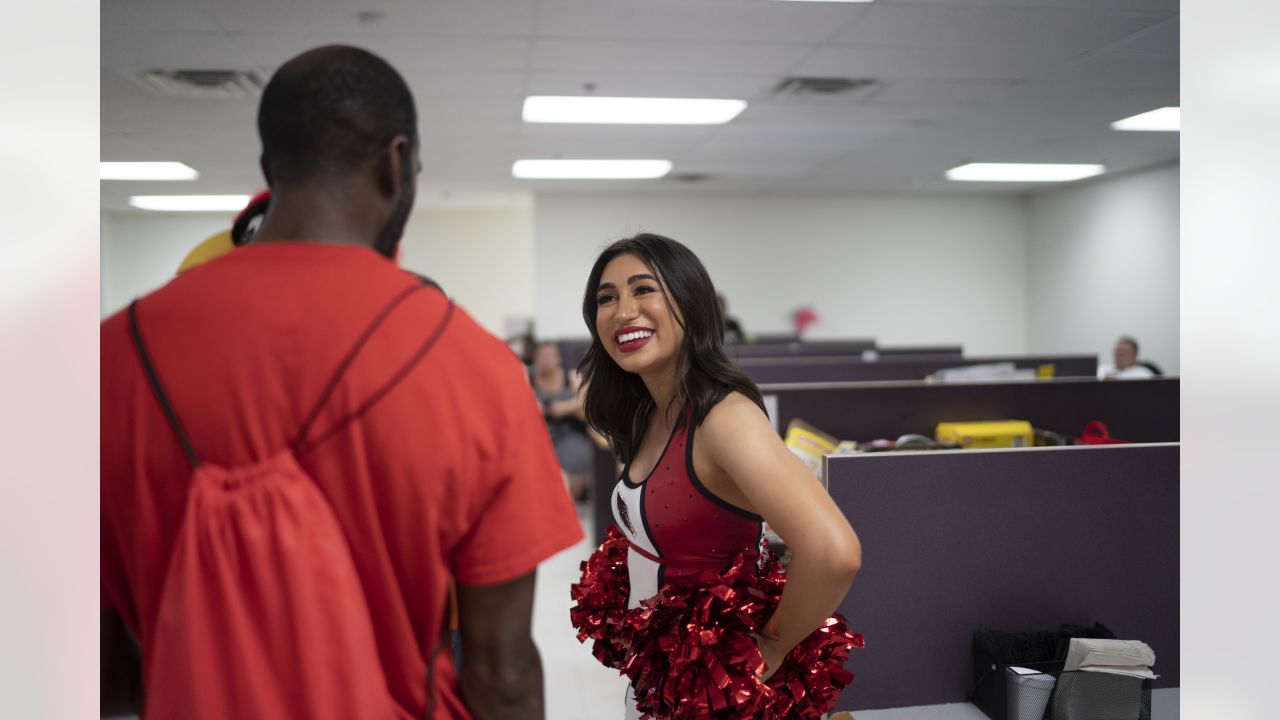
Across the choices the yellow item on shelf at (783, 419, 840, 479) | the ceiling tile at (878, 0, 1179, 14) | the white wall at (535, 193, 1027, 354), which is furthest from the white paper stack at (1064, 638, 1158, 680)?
the white wall at (535, 193, 1027, 354)

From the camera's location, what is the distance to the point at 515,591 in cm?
95

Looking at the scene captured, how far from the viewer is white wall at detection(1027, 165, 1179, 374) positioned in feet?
30.3

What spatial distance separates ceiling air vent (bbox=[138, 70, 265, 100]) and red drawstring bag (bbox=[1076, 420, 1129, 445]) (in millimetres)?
4378

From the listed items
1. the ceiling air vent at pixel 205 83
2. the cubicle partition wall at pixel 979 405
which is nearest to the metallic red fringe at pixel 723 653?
the cubicle partition wall at pixel 979 405

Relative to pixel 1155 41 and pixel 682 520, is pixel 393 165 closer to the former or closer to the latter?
pixel 682 520

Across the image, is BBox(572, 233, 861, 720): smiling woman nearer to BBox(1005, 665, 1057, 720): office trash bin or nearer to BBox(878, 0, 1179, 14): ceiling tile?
BBox(1005, 665, 1057, 720): office trash bin

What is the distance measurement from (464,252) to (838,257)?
17.0 feet

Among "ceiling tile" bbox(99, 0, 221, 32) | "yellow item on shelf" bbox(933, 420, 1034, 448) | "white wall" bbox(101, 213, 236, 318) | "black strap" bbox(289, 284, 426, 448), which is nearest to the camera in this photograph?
"black strap" bbox(289, 284, 426, 448)

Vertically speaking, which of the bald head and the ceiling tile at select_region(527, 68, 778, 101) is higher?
the ceiling tile at select_region(527, 68, 778, 101)

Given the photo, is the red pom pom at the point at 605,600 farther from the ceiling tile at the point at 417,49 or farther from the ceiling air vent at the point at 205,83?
the ceiling air vent at the point at 205,83

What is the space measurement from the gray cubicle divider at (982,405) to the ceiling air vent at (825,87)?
8.02ft

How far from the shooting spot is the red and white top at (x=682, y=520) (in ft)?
5.19

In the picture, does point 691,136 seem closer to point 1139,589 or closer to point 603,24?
point 603,24
